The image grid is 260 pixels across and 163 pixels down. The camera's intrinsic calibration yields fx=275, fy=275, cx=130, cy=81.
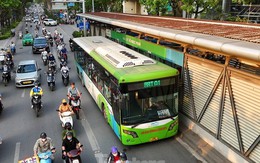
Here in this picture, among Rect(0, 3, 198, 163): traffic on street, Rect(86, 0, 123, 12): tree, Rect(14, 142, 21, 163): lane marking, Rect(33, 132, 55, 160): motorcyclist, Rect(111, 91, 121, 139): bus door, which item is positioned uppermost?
A: Rect(86, 0, 123, 12): tree

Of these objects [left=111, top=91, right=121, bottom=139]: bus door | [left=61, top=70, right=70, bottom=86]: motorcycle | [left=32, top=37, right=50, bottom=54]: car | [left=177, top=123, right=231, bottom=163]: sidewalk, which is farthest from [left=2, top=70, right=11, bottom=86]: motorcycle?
[left=177, top=123, right=231, bottom=163]: sidewalk

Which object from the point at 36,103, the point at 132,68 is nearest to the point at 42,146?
the point at 132,68

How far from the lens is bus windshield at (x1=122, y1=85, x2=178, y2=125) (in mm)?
9281

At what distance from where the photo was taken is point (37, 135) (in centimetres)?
1146

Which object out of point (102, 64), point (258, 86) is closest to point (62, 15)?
point (102, 64)

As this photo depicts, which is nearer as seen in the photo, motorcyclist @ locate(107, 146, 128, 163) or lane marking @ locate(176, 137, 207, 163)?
motorcyclist @ locate(107, 146, 128, 163)

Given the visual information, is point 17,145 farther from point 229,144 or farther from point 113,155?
point 229,144

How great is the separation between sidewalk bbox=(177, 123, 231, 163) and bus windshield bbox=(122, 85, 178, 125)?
4.56 ft

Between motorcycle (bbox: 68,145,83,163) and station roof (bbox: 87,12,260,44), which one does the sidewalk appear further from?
motorcycle (bbox: 68,145,83,163)

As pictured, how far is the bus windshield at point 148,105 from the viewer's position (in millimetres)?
9281

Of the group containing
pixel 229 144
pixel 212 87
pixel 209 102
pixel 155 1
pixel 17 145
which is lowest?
pixel 17 145

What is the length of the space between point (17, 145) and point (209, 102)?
745 cm

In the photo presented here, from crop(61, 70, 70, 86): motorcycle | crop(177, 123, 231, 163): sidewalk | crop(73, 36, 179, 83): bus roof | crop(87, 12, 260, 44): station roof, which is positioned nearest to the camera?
crop(87, 12, 260, 44): station roof

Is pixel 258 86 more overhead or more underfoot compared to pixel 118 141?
more overhead
